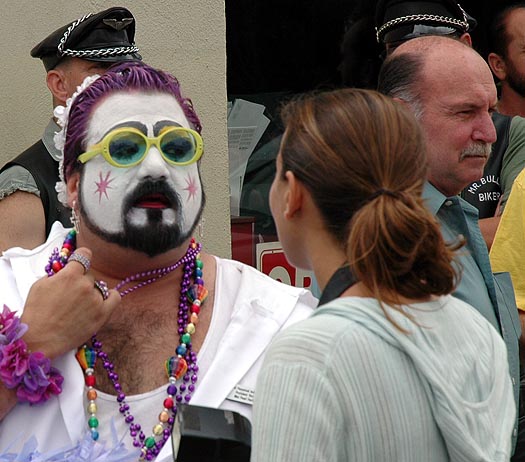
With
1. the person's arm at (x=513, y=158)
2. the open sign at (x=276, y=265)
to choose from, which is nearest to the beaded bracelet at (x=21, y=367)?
the person's arm at (x=513, y=158)

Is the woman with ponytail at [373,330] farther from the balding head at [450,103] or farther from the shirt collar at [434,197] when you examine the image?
the balding head at [450,103]

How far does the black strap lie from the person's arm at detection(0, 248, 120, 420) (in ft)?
3.09

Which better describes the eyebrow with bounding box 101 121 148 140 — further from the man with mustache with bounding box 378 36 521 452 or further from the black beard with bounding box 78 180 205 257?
the man with mustache with bounding box 378 36 521 452

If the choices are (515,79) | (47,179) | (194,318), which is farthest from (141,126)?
(515,79)

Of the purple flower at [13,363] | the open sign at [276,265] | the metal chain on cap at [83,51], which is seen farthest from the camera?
the open sign at [276,265]

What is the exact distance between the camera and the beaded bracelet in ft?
8.45

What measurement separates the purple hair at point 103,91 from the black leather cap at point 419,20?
160 cm

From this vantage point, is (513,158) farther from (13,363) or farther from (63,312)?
(13,363)

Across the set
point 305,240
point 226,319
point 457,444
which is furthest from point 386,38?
point 457,444

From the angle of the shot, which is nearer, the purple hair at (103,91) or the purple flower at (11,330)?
the purple flower at (11,330)

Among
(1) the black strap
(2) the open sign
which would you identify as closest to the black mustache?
(1) the black strap

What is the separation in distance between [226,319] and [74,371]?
1.49 feet

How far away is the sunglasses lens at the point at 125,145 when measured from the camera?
9.18 feet

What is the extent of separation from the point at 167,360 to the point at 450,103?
119 centimetres
